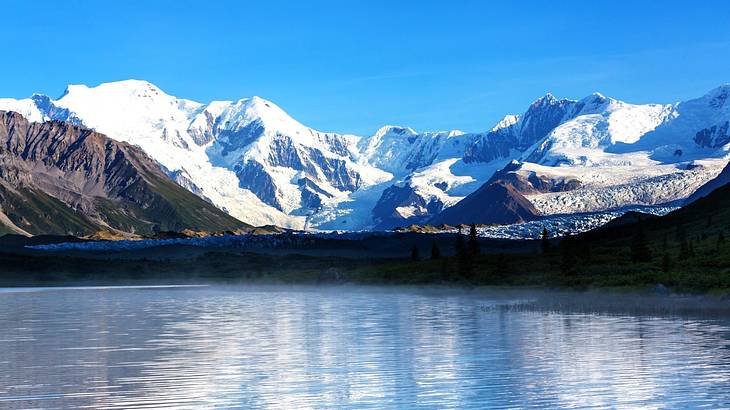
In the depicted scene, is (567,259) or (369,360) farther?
(567,259)

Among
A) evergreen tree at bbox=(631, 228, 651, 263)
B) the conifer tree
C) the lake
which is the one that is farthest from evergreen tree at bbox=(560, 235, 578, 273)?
the lake

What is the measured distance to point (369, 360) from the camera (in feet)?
163

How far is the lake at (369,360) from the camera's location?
1460 inches

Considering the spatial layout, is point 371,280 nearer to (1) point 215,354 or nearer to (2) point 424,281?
(2) point 424,281

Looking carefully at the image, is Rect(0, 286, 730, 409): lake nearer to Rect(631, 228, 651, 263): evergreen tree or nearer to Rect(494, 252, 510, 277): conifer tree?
Rect(631, 228, 651, 263): evergreen tree

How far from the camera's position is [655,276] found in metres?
111

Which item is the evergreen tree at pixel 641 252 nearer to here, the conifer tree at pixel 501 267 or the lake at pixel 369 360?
the conifer tree at pixel 501 267

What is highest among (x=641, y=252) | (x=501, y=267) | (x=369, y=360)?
(x=641, y=252)

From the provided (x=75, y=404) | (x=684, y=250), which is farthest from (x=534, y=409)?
(x=684, y=250)

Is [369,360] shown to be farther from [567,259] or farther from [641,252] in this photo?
[641,252]

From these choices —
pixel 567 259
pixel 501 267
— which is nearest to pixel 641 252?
pixel 567 259

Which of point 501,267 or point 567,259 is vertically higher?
point 567,259

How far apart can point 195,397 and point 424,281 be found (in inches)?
4880

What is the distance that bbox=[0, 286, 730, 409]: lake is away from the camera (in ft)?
122
